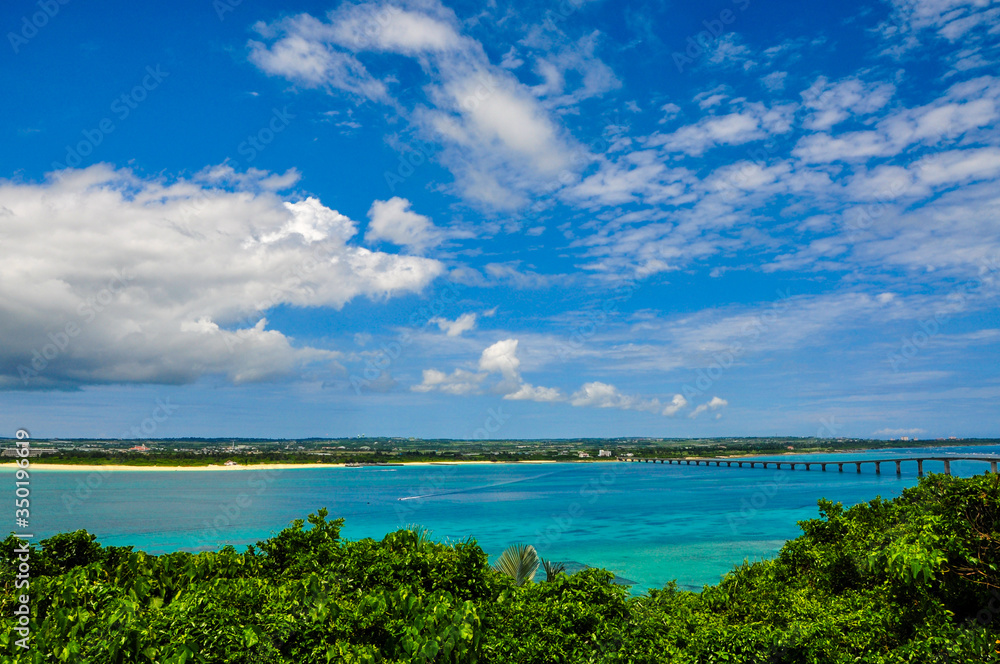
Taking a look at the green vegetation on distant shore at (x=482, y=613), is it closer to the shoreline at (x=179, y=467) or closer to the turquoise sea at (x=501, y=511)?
the turquoise sea at (x=501, y=511)

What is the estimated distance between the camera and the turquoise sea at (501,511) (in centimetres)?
4869

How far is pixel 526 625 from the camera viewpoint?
9695 millimetres

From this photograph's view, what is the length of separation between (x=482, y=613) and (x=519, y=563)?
32.4 ft

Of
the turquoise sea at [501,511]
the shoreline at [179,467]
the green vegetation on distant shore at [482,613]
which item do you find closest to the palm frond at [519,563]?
the green vegetation on distant shore at [482,613]

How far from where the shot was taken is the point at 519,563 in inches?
765

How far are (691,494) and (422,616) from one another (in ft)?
311

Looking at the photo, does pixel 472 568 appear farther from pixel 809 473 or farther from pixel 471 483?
pixel 809 473

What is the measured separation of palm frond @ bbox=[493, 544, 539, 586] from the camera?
1912 cm

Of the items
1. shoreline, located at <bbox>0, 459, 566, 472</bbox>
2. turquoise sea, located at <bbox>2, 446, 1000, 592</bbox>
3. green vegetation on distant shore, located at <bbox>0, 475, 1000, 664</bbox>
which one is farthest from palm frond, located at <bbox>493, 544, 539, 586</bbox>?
shoreline, located at <bbox>0, 459, 566, 472</bbox>

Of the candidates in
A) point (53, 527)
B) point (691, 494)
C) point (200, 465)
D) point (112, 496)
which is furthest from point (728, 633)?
point (200, 465)

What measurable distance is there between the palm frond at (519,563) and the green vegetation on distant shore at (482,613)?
6924mm

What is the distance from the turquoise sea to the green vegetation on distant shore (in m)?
26.4

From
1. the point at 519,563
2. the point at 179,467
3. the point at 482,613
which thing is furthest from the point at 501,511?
the point at 179,467

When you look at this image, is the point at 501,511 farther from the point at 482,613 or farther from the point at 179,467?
the point at 179,467
